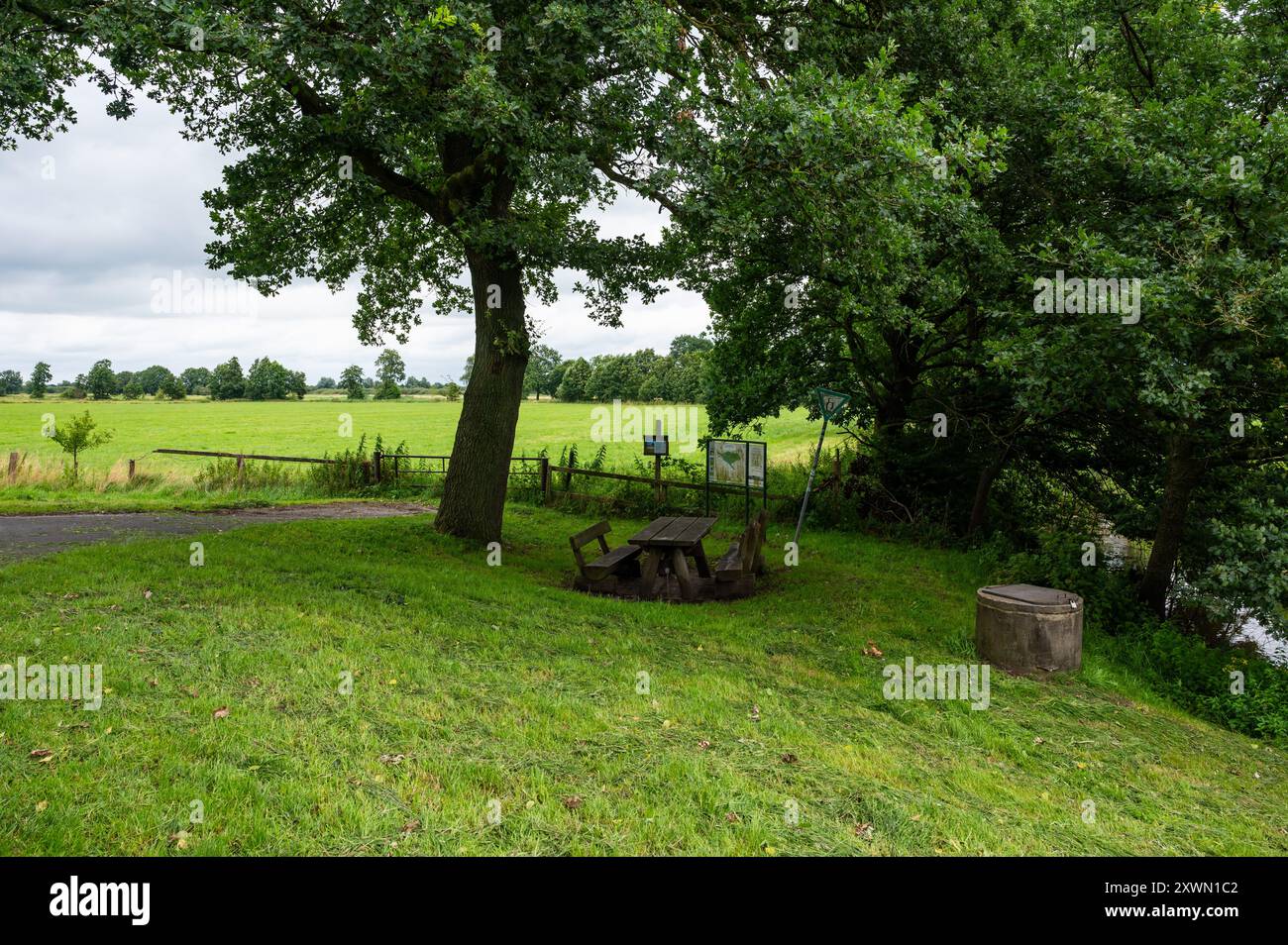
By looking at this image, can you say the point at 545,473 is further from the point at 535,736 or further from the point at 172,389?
the point at 172,389

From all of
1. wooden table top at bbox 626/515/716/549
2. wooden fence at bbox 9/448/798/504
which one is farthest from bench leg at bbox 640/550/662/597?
wooden fence at bbox 9/448/798/504

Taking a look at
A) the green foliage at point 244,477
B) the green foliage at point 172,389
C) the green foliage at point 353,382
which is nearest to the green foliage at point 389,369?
the green foliage at point 353,382

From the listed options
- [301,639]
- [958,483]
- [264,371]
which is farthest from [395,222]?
[264,371]

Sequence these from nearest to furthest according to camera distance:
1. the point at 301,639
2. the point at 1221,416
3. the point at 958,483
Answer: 1. the point at 301,639
2. the point at 1221,416
3. the point at 958,483

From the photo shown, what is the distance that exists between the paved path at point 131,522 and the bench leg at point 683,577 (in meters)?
7.99

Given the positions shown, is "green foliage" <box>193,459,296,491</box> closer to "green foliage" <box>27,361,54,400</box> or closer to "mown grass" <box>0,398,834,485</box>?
"mown grass" <box>0,398,834,485</box>

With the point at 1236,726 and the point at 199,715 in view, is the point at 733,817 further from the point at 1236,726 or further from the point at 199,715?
the point at 1236,726

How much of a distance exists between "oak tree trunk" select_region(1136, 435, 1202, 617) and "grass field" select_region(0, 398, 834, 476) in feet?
49.9

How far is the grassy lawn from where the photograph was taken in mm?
3670

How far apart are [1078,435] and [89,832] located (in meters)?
15.0

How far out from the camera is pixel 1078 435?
13.7 meters

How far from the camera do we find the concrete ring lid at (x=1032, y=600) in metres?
7.50

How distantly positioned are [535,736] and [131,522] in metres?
12.0

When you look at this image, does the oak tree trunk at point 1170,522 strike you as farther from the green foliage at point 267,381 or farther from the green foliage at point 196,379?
the green foliage at point 196,379
